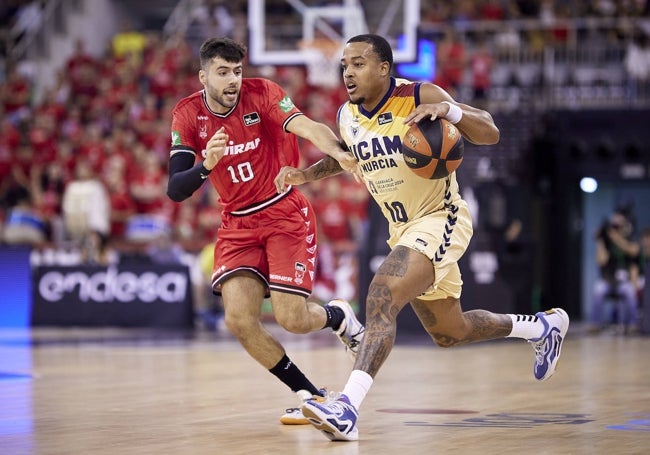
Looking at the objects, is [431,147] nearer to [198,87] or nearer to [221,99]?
[221,99]

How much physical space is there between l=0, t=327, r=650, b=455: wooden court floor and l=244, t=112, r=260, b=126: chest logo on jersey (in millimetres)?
1971

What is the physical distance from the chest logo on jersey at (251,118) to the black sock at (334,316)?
1406mm

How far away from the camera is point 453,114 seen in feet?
22.4

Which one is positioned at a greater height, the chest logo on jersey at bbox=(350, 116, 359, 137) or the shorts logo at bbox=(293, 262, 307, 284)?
the chest logo on jersey at bbox=(350, 116, 359, 137)

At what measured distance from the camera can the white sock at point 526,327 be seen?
25.9ft

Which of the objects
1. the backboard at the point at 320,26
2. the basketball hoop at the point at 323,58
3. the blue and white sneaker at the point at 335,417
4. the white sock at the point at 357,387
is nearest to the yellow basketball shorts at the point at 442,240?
the white sock at the point at 357,387

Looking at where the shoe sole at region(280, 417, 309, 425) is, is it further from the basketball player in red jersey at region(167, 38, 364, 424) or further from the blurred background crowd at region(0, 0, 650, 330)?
the blurred background crowd at region(0, 0, 650, 330)

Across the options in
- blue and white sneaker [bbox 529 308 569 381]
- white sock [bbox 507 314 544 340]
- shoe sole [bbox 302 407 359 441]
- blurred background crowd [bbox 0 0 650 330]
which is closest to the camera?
shoe sole [bbox 302 407 359 441]

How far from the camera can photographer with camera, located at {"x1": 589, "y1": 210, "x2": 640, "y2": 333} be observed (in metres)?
17.6

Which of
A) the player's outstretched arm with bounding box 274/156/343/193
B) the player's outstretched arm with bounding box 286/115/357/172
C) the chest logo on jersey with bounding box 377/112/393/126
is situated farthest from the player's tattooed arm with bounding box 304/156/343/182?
the chest logo on jersey with bounding box 377/112/393/126

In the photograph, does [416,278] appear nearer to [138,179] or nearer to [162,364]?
[162,364]

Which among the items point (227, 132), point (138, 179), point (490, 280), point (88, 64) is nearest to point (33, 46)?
point (88, 64)

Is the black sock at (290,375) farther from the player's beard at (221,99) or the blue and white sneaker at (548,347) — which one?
the player's beard at (221,99)

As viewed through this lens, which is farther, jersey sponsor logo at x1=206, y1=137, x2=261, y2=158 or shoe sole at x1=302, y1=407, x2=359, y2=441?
jersey sponsor logo at x1=206, y1=137, x2=261, y2=158
